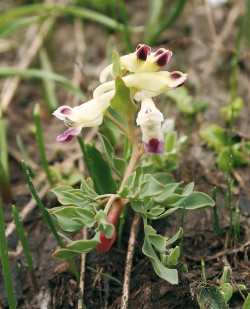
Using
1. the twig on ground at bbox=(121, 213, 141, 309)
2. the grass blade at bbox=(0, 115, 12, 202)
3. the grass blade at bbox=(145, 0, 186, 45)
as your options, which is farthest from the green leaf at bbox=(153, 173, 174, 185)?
the grass blade at bbox=(145, 0, 186, 45)

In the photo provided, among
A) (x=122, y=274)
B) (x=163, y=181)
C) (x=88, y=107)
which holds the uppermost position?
(x=88, y=107)

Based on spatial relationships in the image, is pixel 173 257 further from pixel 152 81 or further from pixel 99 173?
pixel 152 81

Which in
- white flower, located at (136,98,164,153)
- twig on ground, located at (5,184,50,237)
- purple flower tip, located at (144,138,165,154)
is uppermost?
white flower, located at (136,98,164,153)

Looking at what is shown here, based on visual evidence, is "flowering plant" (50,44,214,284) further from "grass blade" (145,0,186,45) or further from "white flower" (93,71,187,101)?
"grass blade" (145,0,186,45)

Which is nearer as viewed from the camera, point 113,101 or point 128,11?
point 113,101

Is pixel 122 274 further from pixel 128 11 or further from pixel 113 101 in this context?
pixel 128 11

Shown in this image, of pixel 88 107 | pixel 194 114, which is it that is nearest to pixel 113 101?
pixel 88 107

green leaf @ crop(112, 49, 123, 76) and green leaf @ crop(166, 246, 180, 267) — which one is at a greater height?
green leaf @ crop(112, 49, 123, 76)

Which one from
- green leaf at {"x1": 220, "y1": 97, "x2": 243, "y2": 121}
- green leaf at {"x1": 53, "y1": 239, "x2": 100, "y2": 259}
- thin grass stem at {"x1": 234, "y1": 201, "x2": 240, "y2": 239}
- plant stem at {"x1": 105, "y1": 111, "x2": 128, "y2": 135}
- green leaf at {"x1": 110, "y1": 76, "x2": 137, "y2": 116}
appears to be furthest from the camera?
green leaf at {"x1": 220, "y1": 97, "x2": 243, "y2": 121}
